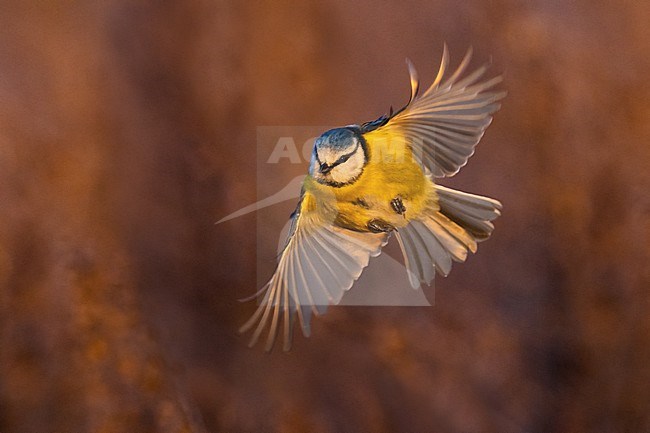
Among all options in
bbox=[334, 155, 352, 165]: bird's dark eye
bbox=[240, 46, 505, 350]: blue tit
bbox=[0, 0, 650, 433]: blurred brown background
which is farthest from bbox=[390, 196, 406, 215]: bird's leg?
bbox=[0, 0, 650, 433]: blurred brown background

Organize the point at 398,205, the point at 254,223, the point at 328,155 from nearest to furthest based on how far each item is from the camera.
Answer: the point at 328,155
the point at 398,205
the point at 254,223

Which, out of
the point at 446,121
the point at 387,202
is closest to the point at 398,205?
the point at 387,202

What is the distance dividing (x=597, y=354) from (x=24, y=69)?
1.07m

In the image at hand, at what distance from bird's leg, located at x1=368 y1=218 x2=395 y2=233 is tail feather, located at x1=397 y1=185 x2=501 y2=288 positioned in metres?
0.06

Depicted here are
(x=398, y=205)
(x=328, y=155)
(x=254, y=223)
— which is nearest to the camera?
(x=328, y=155)

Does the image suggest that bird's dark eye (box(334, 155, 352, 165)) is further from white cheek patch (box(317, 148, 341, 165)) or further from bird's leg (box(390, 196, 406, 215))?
bird's leg (box(390, 196, 406, 215))

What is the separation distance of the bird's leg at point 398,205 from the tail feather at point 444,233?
6 centimetres

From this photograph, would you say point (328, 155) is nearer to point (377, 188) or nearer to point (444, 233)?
point (377, 188)

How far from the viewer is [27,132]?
114cm

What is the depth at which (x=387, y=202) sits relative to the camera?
0.95m

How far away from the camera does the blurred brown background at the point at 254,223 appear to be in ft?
3.74

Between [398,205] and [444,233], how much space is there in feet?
0.37

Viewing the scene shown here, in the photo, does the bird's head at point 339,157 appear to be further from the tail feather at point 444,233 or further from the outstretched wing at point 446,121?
the tail feather at point 444,233

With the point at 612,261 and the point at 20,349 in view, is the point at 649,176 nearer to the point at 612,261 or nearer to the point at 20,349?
the point at 612,261
